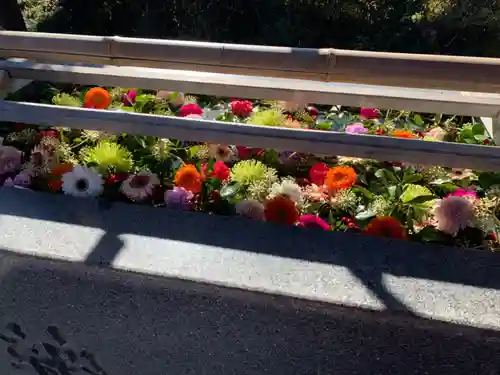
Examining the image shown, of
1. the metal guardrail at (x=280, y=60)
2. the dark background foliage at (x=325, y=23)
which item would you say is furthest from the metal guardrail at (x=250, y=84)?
the dark background foliage at (x=325, y=23)

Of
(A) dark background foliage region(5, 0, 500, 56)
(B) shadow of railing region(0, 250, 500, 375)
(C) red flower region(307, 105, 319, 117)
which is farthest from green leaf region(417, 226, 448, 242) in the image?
(A) dark background foliage region(5, 0, 500, 56)

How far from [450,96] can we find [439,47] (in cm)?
256

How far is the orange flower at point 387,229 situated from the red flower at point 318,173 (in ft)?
0.60

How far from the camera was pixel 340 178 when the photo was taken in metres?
1.30

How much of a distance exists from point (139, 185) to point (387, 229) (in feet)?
1.81

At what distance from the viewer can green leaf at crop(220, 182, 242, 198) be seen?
129cm

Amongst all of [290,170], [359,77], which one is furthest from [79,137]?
[359,77]

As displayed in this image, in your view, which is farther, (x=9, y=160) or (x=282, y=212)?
(x=9, y=160)

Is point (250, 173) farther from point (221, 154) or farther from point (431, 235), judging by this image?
point (431, 235)

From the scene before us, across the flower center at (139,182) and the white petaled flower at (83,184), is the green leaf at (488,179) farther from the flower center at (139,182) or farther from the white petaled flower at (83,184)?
the white petaled flower at (83,184)

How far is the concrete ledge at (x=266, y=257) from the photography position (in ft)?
3.46

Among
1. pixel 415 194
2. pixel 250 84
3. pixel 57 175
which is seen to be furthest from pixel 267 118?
pixel 57 175

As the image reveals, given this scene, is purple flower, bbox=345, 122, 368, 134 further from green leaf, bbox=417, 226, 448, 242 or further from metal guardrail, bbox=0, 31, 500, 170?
green leaf, bbox=417, 226, 448, 242

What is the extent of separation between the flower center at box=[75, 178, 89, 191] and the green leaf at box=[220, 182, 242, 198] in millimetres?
305
